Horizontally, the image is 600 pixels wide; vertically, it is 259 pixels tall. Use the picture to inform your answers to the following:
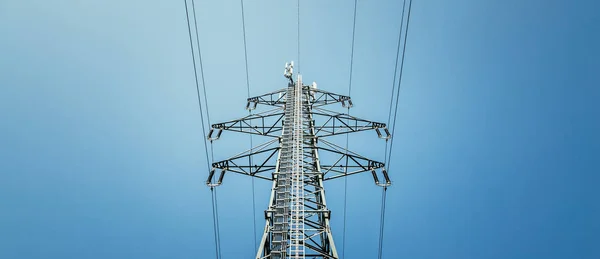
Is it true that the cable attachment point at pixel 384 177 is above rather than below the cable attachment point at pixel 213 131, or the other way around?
below

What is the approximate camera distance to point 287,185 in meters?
9.68

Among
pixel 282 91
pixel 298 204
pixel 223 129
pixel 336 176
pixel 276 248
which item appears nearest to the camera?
pixel 276 248

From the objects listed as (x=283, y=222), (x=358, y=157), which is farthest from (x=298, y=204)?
(x=358, y=157)

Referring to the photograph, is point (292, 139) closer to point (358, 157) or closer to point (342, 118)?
point (358, 157)

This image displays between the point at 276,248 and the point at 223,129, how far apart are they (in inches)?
275

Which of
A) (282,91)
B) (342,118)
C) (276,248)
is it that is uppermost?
(282,91)

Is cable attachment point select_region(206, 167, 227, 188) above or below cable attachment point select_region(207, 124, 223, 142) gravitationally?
below

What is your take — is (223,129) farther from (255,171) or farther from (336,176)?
(336,176)

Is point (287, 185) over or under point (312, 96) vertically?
under

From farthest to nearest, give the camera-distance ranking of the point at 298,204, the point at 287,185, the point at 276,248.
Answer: the point at 287,185
the point at 298,204
the point at 276,248

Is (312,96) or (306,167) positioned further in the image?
(312,96)

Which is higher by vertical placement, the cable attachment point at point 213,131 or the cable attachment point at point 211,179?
the cable attachment point at point 213,131

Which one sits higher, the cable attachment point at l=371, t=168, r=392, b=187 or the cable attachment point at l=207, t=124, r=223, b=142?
the cable attachment point at l=207, t=124, r=223, b=142

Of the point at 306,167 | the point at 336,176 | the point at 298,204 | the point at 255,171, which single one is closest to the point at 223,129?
the point at 255,171
